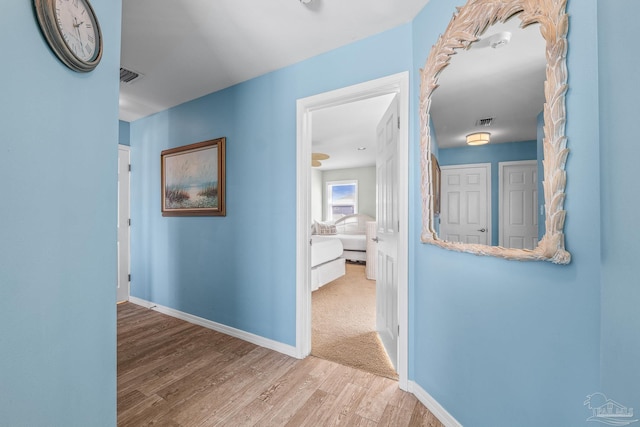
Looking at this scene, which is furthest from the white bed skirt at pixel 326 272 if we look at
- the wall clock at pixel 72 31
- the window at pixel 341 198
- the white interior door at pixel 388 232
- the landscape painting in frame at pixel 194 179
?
the wall clock at pixel 72 31

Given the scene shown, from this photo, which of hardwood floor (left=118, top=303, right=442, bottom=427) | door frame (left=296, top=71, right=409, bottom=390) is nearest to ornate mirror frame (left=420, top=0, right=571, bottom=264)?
door frame (left=296, top=71, right=409, bottom=390)

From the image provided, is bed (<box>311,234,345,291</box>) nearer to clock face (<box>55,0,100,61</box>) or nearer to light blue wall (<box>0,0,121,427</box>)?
light blue wall (<box>0,0,121,427</box>)

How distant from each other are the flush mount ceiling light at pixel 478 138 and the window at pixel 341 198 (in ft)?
20.6

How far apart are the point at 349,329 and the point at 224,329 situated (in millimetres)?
1290

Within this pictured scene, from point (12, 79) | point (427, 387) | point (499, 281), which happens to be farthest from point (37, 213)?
point (427, 387)

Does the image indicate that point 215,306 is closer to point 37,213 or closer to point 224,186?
point 224,186

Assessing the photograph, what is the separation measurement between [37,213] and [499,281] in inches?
71.7

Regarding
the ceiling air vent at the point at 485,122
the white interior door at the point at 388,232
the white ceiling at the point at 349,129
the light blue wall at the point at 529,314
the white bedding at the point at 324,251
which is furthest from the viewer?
the white bedding at the point at 324,251

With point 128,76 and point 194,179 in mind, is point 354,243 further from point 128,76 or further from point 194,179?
point 128,76

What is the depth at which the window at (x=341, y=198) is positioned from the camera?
7594 mm

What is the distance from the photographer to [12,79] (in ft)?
2.69

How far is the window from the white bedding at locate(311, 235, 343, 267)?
3164 millimetres

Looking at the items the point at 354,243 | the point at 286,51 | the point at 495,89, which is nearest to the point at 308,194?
the point at 286,51

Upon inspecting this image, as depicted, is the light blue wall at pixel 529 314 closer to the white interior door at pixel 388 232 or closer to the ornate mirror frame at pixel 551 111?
the ornate mirror frame at pixel 551 111
